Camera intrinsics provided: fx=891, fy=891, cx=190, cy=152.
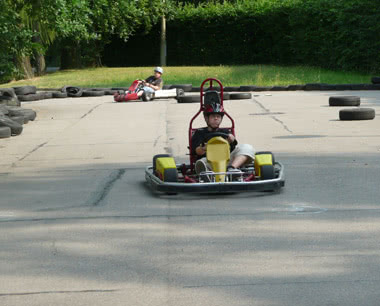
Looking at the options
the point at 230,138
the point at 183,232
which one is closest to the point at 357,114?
the point at 230,138

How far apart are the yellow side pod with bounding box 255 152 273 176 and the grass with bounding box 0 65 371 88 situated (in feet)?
68.3

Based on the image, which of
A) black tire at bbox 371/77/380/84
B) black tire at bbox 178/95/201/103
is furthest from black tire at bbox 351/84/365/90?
black tire at bbox 178/95/201/103

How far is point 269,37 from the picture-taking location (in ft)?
136

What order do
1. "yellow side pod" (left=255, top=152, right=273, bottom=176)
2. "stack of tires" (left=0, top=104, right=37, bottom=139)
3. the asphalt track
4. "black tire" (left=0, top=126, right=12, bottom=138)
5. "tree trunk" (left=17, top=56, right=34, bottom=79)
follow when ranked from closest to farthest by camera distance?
the asphalt track < "yellow side pod" (left=255, top=152, right=273, bottom=176) < "black tire" (left=0, top=126, right=12, bottom=138) < "stack of tires" (left=0, top=104, right=37, bottom=139) < "tree trunk" (left=17, top=56, right=34, bottom=79)

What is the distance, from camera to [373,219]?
259 inches

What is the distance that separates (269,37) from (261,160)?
3413 centimetres

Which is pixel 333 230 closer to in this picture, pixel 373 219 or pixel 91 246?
pixel 373 219

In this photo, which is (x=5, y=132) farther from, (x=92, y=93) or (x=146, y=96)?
(x=92, y=93)

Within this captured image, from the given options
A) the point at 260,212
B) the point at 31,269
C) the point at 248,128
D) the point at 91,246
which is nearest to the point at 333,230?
the point at 260,212

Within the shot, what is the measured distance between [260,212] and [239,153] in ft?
4.62

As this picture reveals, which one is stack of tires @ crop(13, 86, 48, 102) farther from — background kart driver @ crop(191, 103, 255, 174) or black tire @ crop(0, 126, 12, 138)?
background kart driver @ crop(191, 103, 255, 174)

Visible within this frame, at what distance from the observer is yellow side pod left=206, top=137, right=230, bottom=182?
7.93 m

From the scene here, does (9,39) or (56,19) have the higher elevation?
(56,19)

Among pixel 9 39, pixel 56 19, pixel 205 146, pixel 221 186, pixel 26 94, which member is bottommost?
pixel 26 94
